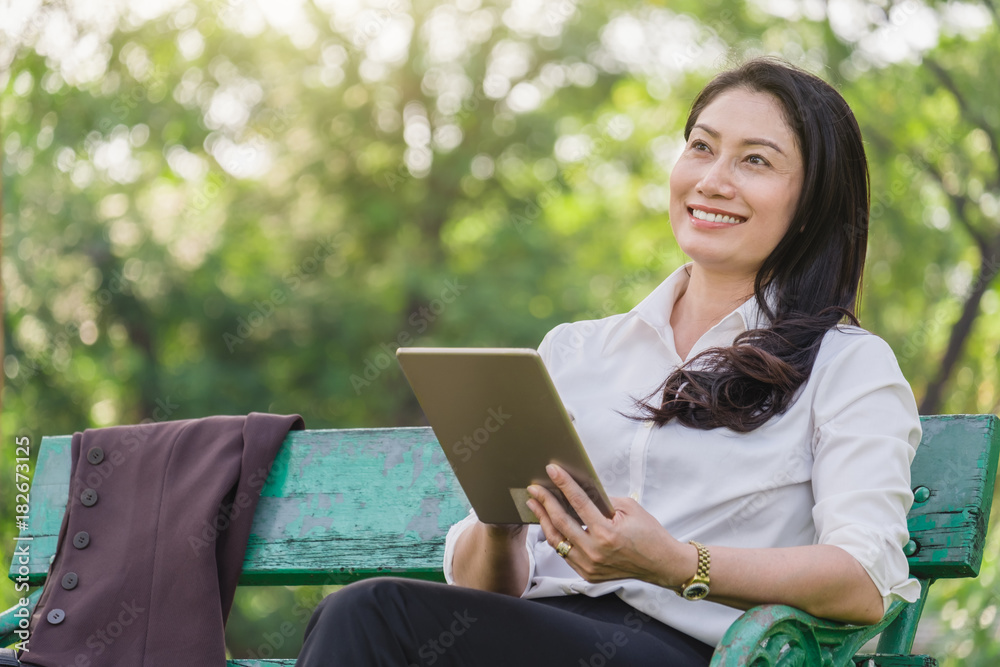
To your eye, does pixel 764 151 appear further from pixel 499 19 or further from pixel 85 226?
pixel 499 19

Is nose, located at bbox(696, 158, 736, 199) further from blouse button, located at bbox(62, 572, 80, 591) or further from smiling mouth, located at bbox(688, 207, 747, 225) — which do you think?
blouse button, located at bbox(62, 572, 80, 591)

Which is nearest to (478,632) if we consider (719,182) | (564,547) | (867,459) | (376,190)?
(564,547)

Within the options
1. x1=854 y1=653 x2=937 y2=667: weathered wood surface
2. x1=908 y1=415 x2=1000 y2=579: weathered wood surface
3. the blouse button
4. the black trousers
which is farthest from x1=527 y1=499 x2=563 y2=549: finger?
the blouse button

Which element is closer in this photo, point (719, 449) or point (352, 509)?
point (719, 449)

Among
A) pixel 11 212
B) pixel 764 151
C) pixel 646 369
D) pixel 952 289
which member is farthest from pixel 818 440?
pixel 11 212

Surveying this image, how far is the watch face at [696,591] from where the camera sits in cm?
167

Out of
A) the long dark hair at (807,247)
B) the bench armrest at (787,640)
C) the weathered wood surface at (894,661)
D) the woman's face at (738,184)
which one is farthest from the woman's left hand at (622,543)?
the woman's face at (738,184)

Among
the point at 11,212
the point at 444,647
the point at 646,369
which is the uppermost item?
the point at 646,369

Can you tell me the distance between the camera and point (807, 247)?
2.20 metres

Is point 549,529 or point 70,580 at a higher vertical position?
point 549,529

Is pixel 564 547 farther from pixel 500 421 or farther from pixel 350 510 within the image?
pixel 350 510

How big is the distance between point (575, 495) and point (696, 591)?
0.24m

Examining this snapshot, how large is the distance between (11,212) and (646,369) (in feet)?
28.4

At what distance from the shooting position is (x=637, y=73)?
12047 mm
